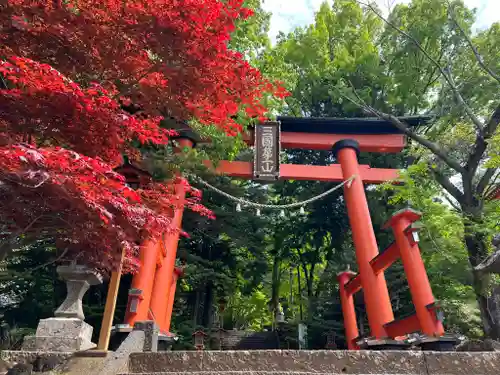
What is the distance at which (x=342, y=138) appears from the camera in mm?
10359

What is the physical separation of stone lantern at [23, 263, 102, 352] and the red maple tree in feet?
0.74

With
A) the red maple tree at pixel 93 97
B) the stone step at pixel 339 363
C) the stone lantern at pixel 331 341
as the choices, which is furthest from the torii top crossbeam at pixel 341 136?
the stone step at pixel 339 363

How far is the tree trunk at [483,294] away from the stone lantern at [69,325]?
503 cm

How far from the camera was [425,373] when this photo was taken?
2.98 m

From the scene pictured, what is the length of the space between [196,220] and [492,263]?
8.90 meters

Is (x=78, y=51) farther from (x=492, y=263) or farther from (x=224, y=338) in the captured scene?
(x=224, y=338)

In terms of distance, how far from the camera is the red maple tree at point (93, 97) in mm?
3104

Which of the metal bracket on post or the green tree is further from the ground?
the green tree

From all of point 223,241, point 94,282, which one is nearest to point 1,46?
point 94,282

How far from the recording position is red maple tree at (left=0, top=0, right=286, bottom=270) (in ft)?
10.2

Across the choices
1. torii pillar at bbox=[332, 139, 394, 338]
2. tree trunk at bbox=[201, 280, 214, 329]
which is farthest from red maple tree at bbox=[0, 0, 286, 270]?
tree trunk at bbox=[201, 280, 214, 329]

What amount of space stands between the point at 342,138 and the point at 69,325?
27.6 feet

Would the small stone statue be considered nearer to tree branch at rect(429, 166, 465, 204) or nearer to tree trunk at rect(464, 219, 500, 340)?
tree trunk at rect(464, 219, 500, 340)

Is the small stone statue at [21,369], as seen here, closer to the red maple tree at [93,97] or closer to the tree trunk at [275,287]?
the red maple tree at [93,97]
